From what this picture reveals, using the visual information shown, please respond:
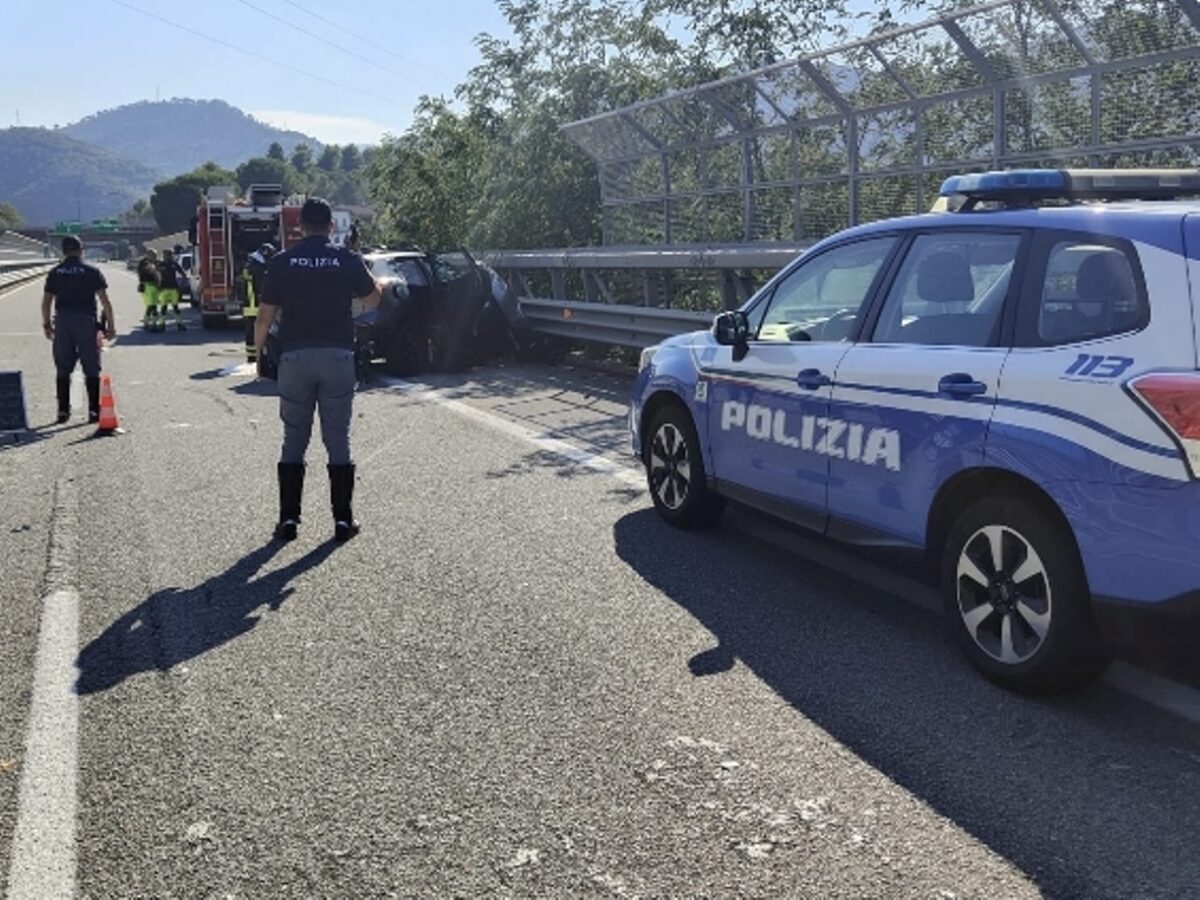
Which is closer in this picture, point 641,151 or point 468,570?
point 468,570

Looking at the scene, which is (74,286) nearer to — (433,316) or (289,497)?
(433,316)

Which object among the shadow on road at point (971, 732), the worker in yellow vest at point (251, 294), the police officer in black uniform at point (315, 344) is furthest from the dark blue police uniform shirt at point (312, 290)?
the worker in yellow vest at point (251, 294)

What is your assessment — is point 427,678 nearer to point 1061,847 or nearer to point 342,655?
point 342,655

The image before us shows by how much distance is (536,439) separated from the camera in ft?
32.4

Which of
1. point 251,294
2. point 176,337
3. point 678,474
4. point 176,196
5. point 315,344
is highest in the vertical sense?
point 176,196

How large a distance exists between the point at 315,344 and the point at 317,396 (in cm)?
32

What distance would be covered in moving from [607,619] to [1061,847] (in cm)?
234

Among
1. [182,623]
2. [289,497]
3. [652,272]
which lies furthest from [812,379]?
A: [652,272]

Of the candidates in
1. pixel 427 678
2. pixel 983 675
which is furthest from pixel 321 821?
pixel 983 675

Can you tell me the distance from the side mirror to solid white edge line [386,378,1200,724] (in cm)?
120

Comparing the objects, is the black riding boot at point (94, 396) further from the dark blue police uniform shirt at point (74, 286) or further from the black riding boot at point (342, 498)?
the black riding boot at point (342, 498)

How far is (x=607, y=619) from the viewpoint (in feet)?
16.9

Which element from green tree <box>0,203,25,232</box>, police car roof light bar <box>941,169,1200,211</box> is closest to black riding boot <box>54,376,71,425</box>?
police car roof light bar <box>941,169,1200,211</box>

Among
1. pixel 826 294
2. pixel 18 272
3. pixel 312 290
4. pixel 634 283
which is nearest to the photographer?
pixel 826 294
